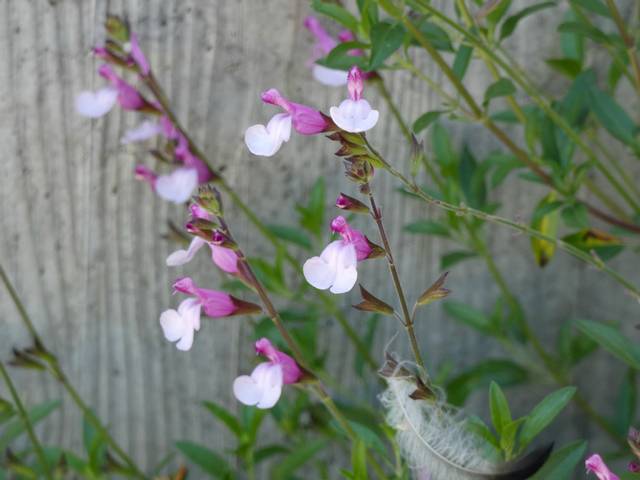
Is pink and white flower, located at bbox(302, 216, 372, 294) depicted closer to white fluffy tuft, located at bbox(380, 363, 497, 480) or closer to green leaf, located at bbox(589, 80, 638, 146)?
white fluffy tuft, located at bbox(380, 363, 497, 480)

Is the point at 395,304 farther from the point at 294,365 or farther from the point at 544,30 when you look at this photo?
the point at 294,365

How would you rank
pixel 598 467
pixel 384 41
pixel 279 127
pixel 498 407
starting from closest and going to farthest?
pixel 598 467, pixel 279 127, pixel 498 407, pixel 384 41

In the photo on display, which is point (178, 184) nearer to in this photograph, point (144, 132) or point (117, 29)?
point (144, 132)

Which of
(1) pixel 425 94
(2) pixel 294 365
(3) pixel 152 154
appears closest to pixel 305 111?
(2) pixel 294 365

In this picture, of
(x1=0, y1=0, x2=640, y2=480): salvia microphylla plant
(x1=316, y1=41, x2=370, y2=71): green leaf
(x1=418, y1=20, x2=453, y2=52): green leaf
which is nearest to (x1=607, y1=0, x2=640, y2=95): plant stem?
(x1=0, y1=0, x2=640, y2=480): salvia microphylla plant

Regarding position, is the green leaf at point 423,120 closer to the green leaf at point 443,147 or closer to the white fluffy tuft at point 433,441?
the green leaf at point 443,147

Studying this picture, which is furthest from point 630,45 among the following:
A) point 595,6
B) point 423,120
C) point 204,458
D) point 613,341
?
point 204,458

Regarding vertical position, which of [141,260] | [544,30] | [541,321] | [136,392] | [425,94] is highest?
[544,30]
